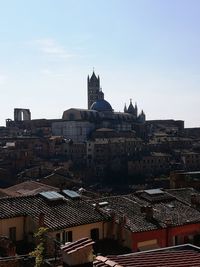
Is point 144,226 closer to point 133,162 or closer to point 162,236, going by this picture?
point 162,236

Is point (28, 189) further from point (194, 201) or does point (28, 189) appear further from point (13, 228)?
point (13, 228)

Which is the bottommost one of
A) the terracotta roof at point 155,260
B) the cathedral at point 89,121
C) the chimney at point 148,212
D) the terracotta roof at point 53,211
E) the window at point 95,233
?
the window at point 95,233

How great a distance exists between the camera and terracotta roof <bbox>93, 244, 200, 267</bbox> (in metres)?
6.91

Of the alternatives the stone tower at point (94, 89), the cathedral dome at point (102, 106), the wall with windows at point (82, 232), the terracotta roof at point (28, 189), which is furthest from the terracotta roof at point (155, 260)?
the stone tower at point (94, 89)

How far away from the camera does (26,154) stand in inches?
3056

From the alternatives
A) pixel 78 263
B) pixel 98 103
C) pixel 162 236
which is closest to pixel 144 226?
pixel 162 236

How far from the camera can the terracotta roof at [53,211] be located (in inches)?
664

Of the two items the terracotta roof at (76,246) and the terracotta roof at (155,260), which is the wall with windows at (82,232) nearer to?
the terracotta roof at (155,260)

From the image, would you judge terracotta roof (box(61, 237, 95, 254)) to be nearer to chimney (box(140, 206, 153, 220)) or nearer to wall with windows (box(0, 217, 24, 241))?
wall with windows (box(0, 217, 24, 241))

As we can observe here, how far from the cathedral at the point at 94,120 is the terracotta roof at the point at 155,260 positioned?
89444mm

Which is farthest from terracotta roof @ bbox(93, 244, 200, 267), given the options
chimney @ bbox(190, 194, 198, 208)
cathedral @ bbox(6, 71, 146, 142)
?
cathedral @ bbox(6, 71, 146, 142)

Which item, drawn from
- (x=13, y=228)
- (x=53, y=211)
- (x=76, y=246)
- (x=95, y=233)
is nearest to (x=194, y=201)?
(x=95, y=233)

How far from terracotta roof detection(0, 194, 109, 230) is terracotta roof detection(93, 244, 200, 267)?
8.88 metres

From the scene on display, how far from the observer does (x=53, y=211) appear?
17.7 metres
